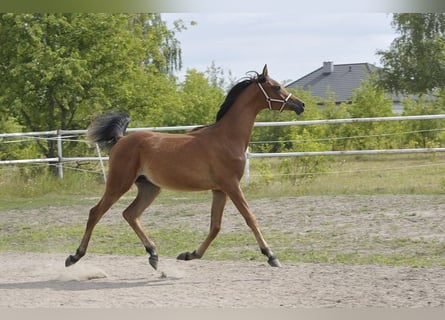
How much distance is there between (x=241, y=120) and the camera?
666 centimetres

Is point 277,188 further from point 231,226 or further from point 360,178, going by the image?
point 231,226

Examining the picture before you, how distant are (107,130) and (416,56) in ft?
85.9

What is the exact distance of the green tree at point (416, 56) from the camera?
29.3m

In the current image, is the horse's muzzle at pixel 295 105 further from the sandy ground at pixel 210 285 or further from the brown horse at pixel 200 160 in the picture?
the sandy ground at pixel 210 285

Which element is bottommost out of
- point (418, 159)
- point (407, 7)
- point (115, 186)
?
point (418, 159)

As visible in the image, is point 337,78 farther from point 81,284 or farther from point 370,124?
point 81,284

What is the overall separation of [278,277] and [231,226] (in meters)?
3.26

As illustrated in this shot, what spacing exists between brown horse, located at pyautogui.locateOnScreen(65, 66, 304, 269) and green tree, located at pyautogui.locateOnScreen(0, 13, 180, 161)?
855 cm

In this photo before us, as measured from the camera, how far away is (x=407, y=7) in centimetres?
314

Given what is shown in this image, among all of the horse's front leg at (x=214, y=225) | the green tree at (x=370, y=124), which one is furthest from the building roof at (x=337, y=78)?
the horse's front leg at (x=214, y=225)

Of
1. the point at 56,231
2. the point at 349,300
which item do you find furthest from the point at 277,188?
the point at 349,300

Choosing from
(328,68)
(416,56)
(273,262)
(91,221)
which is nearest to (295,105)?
(273,262)

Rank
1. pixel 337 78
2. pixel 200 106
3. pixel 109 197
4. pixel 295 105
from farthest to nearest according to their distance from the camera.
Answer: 1. pixel 337 78
2. pixel 200 106
3. pixel 295 105
4. pixel 109 197

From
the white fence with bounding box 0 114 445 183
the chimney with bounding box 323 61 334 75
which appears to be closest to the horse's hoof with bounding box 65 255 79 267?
the white fence with bounding box 0 114 445 183
